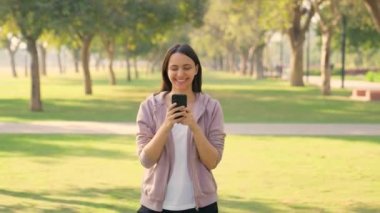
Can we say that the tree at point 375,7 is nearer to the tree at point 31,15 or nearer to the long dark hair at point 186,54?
the tree at point 31,15

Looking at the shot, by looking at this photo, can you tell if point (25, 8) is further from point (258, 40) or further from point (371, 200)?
point (258, 40)

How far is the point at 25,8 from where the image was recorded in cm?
2058

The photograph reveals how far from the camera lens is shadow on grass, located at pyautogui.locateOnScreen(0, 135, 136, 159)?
12406 millimetres

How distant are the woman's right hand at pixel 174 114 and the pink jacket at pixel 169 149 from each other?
0.57 ft

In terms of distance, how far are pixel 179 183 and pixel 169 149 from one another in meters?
0.19

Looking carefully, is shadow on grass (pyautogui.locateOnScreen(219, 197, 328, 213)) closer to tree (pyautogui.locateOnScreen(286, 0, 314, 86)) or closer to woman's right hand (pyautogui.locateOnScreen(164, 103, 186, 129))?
woman's right hand (pyautogui.locateOnScreen(164, 103, 186, 129))

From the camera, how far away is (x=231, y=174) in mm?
10242

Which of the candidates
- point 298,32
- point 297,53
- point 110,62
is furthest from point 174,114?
point 110,62

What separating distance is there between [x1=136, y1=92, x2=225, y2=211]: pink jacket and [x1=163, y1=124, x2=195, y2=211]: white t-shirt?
0.07 ft

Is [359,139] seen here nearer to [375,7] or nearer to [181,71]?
[375,7]

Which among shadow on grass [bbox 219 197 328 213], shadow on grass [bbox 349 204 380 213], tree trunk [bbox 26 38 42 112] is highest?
tree trunk [bbox 26 38 42 112]

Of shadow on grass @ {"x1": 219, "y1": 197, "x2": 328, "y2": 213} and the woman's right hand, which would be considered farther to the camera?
shadow on grass @ {"x1": 219, "y1": 197, "x2": 328, "y2": 213}

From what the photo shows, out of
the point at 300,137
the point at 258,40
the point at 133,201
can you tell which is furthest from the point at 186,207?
the point at 258,40

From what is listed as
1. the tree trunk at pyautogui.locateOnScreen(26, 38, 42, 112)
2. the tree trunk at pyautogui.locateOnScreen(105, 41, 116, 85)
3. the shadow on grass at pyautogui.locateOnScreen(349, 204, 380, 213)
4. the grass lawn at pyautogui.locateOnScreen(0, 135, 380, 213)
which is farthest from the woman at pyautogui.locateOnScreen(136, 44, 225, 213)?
the tree trunk at pyautogui.locateOnScreen(105, 41, 116, 85)
